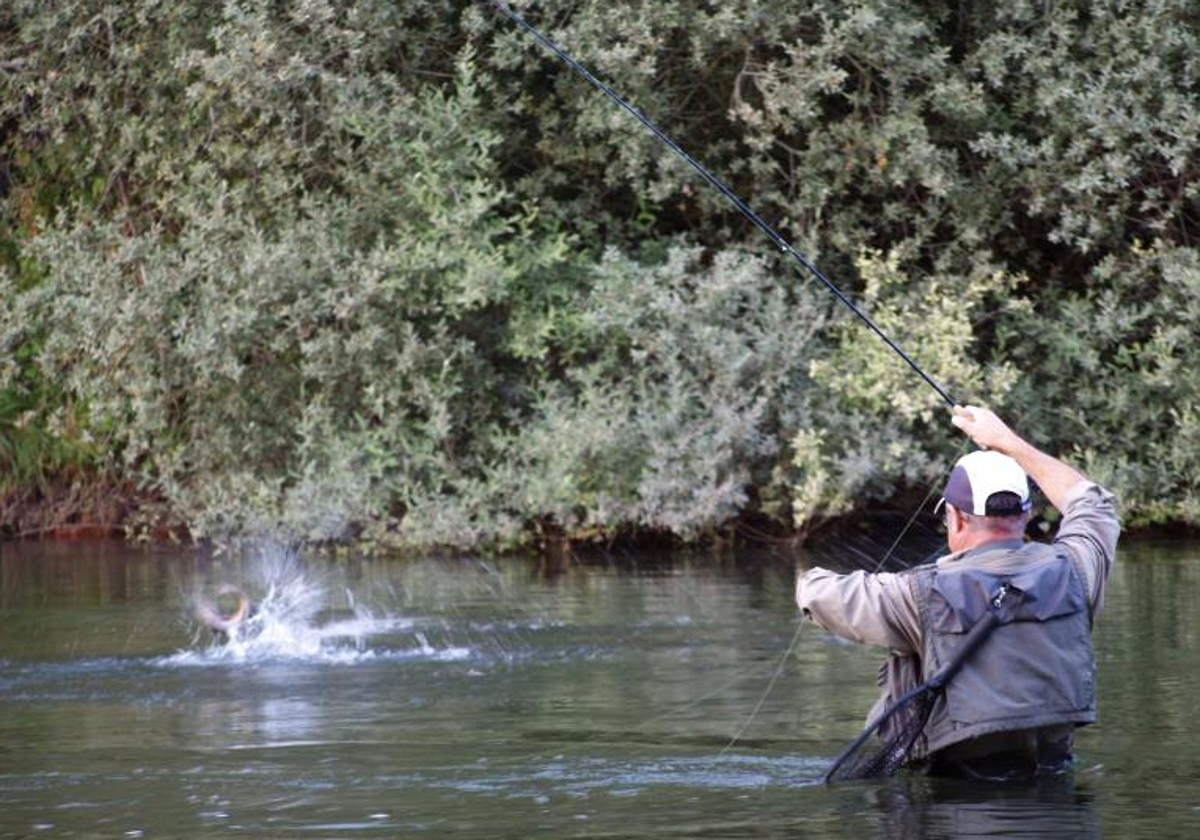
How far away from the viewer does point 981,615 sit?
288 inches

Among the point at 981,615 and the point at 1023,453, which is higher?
the point at 1023,453

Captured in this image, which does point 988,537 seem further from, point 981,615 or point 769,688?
point 769,688

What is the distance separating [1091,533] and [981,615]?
2.09 ft

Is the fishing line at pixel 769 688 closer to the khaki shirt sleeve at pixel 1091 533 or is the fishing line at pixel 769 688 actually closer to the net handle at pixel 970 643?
the net handle at pixel 970 643

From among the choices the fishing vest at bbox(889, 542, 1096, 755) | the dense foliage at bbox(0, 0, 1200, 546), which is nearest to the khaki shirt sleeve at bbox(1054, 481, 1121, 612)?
the fishing vest at bbox(889, 542, 1096, 755)

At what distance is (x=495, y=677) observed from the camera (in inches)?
438

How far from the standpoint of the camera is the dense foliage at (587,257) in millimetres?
17656

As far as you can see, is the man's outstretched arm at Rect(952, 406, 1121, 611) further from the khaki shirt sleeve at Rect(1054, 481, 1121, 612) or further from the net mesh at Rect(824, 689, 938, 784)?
the net mesh at Rect(824, 689, 938, 784)

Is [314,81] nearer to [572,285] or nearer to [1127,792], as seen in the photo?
[572,285]

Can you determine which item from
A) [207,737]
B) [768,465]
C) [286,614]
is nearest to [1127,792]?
[207,737]

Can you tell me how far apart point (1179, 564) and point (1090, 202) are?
3.37 metres

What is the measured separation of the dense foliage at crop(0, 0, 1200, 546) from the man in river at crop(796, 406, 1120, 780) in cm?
984

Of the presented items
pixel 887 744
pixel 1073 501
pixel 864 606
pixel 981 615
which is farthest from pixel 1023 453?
pixel 887 744

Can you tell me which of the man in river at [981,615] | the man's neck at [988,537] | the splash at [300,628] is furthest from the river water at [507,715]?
the man's neck at [988,537]
